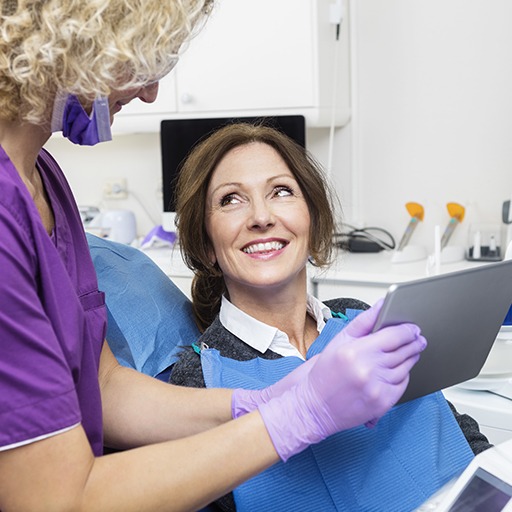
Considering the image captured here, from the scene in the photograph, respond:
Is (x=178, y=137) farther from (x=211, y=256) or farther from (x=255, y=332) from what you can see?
(x=255, y=332)

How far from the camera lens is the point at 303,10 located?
260cm

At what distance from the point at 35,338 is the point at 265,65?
200 cm

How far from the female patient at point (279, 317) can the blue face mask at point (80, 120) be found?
51cm

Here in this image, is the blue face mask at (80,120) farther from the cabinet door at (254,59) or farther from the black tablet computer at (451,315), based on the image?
the cabinet door at (254,59)

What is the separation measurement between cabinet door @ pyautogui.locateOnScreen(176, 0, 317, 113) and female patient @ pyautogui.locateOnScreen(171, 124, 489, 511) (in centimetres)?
107

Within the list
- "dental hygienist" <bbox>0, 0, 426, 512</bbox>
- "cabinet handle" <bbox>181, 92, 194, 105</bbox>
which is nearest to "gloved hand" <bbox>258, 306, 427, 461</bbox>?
"dental hygienist" <bbox>0, 0, 426, 512</bbox>

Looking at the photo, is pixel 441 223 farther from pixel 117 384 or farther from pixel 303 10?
pixel 117 384

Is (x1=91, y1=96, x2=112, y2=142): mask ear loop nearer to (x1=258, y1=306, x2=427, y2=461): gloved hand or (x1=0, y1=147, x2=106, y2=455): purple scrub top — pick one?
(x1=0, y1=147, x2=106, y2=455): purple scrub top

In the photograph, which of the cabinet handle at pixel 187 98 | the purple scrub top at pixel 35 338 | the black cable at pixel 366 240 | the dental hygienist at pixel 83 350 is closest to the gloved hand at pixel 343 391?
the dental hygienist at pixel 83 350

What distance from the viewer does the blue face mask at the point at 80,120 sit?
37.4 inches

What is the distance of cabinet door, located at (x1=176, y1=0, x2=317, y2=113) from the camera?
2.62 metres

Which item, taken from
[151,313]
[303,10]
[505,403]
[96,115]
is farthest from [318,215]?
[303,10]

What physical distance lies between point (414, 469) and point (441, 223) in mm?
1624

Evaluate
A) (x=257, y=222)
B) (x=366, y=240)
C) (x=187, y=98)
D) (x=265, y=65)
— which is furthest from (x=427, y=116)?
(x=257, y=222)
